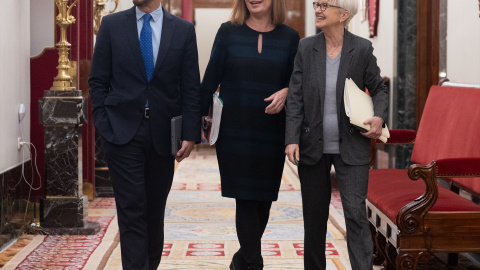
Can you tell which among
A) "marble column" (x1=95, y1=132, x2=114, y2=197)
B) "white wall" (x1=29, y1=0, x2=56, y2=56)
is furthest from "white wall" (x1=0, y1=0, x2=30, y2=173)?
"marble column" (x1=95, y1=132, x2=114, y2=197)

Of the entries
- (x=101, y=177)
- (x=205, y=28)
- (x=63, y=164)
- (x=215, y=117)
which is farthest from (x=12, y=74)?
(x=205, y=28)

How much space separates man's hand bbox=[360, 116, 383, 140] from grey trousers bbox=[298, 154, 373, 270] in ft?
0.51

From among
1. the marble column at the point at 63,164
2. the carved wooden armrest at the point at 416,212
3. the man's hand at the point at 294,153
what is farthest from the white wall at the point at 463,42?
the marble column at the point at 63,164

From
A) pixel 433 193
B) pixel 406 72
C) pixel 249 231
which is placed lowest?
pixel 249 231

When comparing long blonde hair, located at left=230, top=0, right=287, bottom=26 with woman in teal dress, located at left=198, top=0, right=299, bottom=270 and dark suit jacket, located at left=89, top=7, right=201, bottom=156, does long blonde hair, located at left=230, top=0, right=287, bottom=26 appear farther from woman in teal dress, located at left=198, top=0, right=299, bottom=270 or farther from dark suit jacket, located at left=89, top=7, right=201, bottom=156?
dark suit jacket, located at left=89, top=7, right=201, bottom=156

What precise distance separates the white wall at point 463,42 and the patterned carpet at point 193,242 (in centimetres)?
133

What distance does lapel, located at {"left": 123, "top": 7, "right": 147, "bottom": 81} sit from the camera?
3611mm

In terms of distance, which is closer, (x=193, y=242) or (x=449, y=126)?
(x=449, y=126)

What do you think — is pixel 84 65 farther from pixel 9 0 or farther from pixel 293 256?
pixel 293 256

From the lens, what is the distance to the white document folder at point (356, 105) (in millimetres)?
3480

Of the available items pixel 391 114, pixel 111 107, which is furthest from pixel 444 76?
pixel 111 107

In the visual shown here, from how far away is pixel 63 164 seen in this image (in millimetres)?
6070

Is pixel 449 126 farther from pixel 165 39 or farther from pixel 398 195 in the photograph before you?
pixel 165 39

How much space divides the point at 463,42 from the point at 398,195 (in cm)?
174
